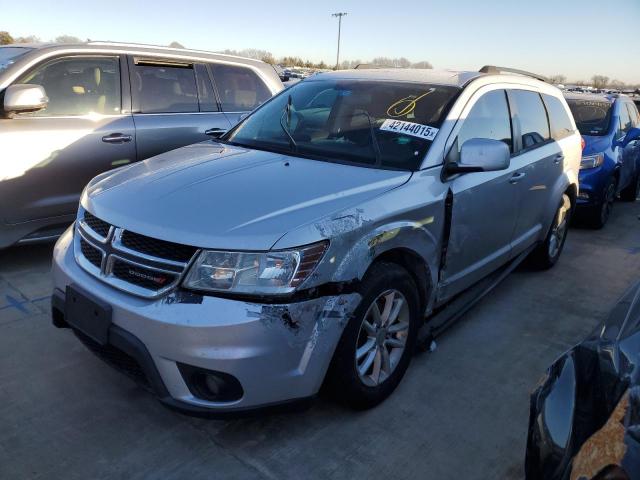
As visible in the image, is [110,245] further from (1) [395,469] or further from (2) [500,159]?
(2) [500,159]

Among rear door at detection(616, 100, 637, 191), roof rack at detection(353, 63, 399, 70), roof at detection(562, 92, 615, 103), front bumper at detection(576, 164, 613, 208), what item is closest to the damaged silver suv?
roof rack at detection(353, 63, 399, 70)

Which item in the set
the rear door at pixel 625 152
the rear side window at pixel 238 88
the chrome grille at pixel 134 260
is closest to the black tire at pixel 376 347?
the chrome grille at pixel 134 260

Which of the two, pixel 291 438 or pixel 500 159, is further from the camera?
pixel 500 159

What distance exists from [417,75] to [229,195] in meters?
1.87

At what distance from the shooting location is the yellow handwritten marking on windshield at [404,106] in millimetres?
3318

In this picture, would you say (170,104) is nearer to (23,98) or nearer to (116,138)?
(116,138)

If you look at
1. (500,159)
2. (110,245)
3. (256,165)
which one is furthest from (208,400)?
(500,159)

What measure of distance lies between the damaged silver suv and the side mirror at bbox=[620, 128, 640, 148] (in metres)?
4.46

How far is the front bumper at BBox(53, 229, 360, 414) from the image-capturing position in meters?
2.21

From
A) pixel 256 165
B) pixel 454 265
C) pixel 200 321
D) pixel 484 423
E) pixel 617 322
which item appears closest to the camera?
pixel 617 322

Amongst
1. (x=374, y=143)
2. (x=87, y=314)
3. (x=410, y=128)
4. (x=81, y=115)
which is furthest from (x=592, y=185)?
(x=87, y=314)

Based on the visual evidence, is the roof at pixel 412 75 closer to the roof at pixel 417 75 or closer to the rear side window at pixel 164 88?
the roof at pixel 417 75

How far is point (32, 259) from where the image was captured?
4680mm

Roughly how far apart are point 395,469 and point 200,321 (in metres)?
1.11
